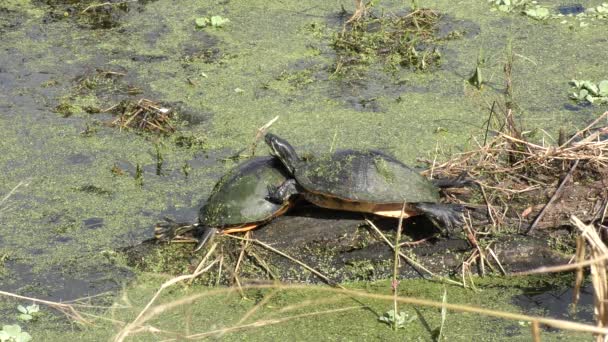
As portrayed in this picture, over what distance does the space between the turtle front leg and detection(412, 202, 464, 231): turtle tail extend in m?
0.38

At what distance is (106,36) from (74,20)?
342 millimetres

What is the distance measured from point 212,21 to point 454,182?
96.7 inches

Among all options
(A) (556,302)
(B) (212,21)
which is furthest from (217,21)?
(A) (556,302)

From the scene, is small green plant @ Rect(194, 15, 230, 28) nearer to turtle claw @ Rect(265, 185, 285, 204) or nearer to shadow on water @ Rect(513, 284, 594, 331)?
turtle claw @ Rect(265, 185, 285, 204)

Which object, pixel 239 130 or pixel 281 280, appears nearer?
pixel 281 280

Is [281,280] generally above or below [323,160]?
below

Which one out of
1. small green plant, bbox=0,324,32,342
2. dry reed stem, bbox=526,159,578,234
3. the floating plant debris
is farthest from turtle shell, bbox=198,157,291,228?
the floating plant debris

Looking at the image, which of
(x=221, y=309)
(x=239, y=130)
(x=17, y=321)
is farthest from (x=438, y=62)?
(x=17, y=321)

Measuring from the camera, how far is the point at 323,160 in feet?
9.28

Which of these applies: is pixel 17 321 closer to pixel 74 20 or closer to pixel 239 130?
pixel 239 130

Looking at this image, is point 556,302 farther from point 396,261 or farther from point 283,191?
point 283,191

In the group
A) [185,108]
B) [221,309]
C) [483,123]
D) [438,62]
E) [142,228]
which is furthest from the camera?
[438,62]

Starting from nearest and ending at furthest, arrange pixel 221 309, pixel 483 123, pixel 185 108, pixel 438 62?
pixel 221 309
pixel 483 123
pixel 185 108
pixel 438 62

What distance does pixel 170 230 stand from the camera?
300 centimetres
